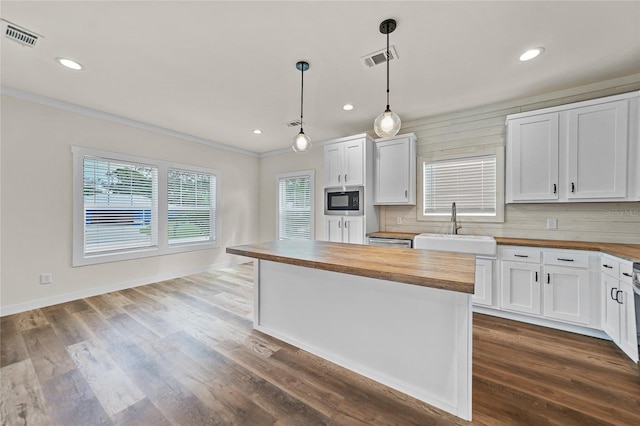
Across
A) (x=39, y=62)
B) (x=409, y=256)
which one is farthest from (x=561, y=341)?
(x=39, y=62)

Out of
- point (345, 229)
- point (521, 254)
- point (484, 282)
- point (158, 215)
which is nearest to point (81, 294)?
point (158, 215)

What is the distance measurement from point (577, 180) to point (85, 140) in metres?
6.32

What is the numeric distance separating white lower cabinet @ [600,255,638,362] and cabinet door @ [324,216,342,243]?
3.00 m

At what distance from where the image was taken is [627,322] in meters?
2.14

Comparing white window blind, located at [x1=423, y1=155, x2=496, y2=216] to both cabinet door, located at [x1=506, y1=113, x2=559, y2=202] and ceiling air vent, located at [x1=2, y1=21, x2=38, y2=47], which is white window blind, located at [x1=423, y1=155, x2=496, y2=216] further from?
ceiling air vent, located at [x1=2, y1=21, x2=38, y2=47]

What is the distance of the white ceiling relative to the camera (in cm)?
184

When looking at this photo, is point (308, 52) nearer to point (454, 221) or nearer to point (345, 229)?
point (345, 229)

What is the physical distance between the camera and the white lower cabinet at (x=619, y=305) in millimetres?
2074

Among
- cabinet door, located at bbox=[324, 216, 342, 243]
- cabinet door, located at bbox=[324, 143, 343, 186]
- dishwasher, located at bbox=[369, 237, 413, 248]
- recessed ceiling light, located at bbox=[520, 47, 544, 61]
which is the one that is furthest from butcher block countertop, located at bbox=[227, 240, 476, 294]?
cabinet door, located at bbox=[324, 143, 343, 186]

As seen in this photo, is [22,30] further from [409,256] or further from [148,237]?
[409,256]

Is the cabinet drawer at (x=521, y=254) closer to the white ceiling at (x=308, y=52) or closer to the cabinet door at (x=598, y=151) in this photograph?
the cabinet door at (x=598, y=151)

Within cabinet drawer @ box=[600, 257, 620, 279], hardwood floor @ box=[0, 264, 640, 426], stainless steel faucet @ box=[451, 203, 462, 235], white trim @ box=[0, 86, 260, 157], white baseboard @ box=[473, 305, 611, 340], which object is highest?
white trim @ box=[0, 86, 260, 157]

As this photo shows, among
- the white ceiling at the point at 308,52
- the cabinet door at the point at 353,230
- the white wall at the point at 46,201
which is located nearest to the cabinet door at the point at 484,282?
the cabinet door at the point at 353,230

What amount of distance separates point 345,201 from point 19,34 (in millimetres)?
3748
